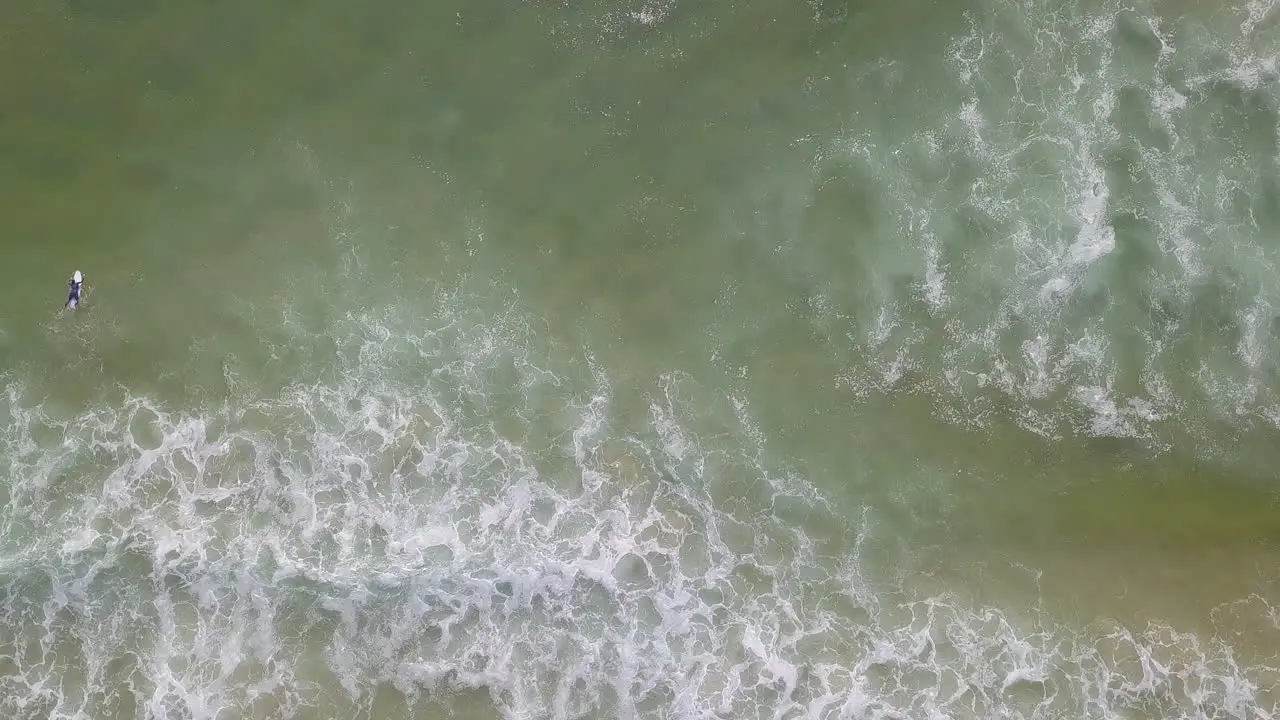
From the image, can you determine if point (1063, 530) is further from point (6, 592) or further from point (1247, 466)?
point (6, 592)

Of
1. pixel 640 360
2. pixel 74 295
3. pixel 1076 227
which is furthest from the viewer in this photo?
pixel 1076 227

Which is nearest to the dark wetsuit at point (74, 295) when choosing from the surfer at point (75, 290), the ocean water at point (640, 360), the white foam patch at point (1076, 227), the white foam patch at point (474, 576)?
the surfer at point (75, 290)

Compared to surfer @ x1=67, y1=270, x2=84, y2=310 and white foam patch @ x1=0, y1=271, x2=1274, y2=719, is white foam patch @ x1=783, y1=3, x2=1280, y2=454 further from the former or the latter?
surfer @ x1=67, y1=270, x2=84, y2=310

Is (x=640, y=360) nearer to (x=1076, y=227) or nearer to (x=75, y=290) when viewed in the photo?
(x=1076, y=227)

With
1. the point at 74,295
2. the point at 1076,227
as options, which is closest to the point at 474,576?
the point at 74,295

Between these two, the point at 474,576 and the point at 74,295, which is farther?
the point at 474,576

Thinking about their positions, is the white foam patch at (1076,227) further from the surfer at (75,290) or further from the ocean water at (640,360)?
the surfer at (75,290)
